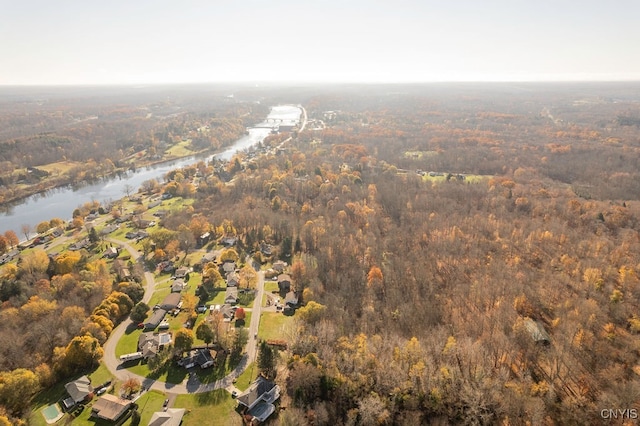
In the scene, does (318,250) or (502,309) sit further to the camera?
(318,250)

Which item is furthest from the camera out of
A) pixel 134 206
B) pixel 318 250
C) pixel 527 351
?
pixel 134 206

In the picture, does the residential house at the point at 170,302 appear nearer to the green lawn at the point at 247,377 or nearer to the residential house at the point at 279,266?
the residential house at the point at 279,266

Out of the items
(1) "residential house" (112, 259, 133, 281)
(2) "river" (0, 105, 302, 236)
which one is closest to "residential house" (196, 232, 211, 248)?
(1) "residential house" (112, 259, 133, 281)

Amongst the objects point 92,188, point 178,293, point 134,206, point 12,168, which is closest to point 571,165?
point 178,293

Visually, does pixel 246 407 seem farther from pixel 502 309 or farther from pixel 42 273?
pixel 42 273

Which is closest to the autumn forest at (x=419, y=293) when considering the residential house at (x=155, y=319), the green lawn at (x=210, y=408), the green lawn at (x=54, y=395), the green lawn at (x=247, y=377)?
the green lawn at (x=54, y=395)

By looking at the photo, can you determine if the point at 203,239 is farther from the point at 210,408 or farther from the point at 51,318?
the point at 210,408
